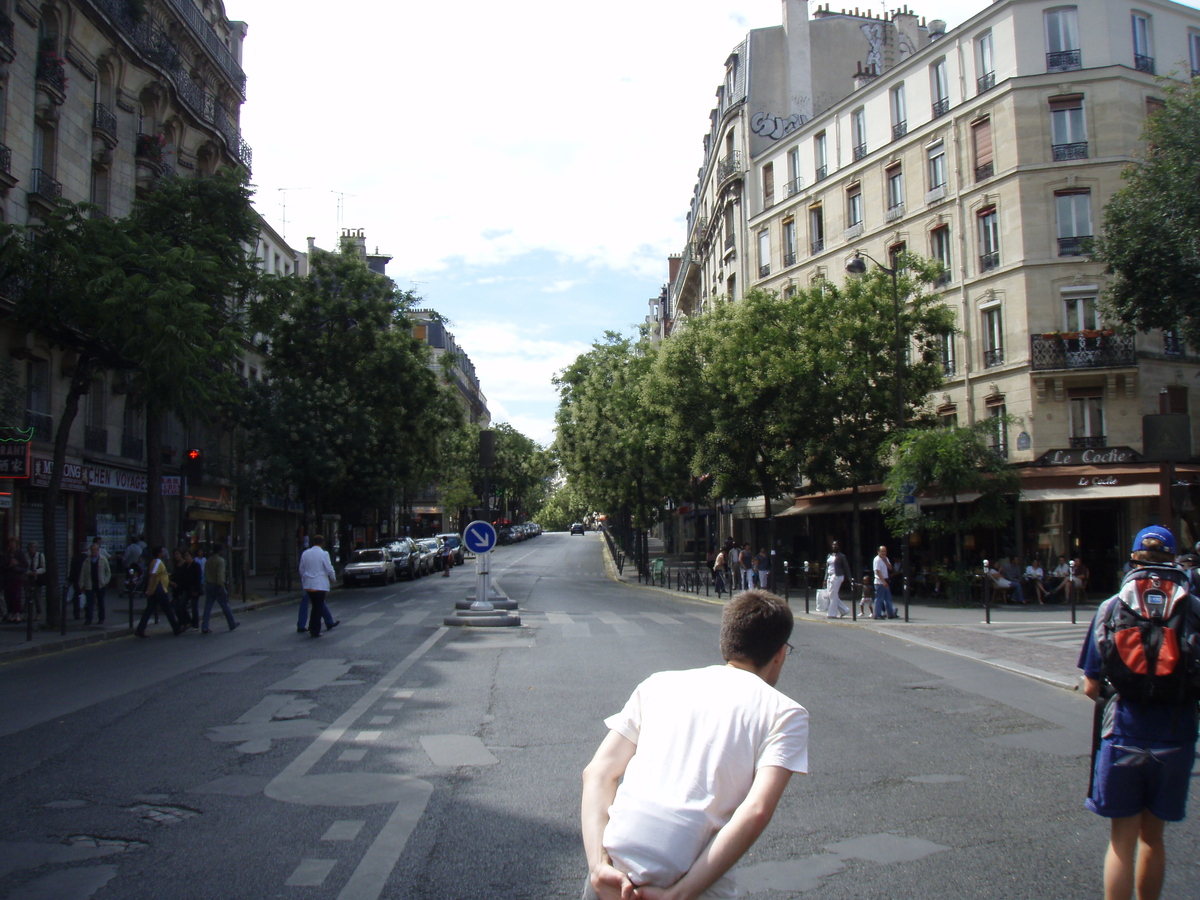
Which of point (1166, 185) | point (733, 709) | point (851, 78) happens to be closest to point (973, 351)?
point (1166, 185)

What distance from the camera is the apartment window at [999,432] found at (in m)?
29.4

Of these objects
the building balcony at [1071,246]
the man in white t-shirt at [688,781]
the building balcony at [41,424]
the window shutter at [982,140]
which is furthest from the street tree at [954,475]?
the man in white t-shirt at [688,781]

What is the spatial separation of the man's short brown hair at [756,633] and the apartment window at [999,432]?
90.8 ft

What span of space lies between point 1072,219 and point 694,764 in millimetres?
31552

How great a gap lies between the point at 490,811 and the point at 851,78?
4472 centimetres

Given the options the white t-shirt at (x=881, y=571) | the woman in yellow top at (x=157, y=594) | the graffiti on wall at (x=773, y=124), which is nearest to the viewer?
the woman in yellow top at (x=157, y=594)

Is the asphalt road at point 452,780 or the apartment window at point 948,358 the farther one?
the apartment window at point 948,358

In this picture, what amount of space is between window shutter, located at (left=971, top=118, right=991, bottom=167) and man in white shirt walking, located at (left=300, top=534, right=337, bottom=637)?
80.6ft

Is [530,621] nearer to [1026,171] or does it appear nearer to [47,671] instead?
[47,671]

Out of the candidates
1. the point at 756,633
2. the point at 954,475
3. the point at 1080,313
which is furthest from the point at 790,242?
the point at 756,633

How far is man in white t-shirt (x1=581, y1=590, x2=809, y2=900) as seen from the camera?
8.07 ft

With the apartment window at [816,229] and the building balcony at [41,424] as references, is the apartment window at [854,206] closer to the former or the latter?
the apartment window at [816,229]

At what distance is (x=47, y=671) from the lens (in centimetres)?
1282

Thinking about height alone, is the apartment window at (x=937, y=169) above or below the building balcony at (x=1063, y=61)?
below
